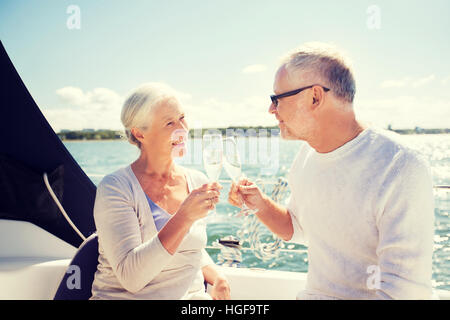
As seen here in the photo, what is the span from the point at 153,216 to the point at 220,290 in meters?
0.44

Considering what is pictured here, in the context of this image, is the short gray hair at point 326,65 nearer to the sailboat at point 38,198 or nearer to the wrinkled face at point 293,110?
the wrinkled face at point 293,110

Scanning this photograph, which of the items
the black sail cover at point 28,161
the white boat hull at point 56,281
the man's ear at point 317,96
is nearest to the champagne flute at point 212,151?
the man's ear at point 317,96

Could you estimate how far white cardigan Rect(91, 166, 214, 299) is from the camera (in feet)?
3.80

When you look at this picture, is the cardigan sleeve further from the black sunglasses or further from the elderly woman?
the black sunglasses

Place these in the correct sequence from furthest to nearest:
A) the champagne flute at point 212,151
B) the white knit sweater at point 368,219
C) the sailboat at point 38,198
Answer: the sailboat at point 38,198 → the champagne flute at point 212,151 → the white knit sweater at point 368,219

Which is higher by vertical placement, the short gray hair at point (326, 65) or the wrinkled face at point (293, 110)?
the short gray hair at point (326, 65)

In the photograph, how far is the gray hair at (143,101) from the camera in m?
1.37

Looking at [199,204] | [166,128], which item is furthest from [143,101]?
[199,204]

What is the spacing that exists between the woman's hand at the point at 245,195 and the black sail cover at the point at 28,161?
1531mm

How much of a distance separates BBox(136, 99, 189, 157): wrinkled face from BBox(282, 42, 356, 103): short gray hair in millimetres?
492

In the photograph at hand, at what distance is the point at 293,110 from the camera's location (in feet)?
4.67

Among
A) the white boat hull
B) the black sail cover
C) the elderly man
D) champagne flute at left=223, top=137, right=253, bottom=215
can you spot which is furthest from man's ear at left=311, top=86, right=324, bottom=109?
the black sail cover

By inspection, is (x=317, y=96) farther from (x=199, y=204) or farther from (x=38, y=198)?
(x=38, y=198)

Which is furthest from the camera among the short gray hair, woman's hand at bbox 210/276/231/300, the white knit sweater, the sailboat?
the sailboat
